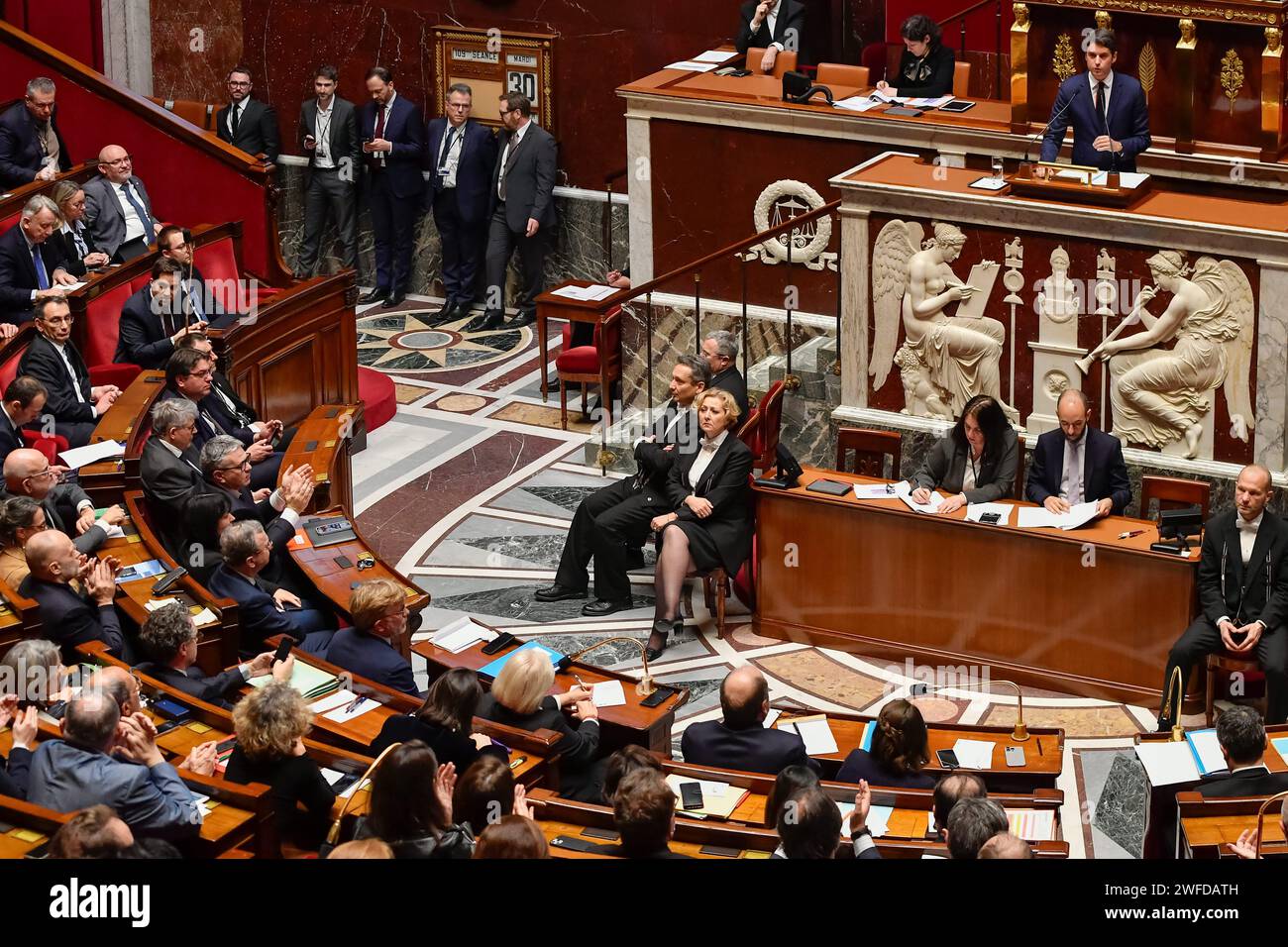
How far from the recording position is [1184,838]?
580 centimetres

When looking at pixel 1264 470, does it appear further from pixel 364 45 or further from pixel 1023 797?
pixel 364 45

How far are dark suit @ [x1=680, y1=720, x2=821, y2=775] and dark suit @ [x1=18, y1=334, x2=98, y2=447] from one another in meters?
3.88

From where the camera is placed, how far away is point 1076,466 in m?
8.53

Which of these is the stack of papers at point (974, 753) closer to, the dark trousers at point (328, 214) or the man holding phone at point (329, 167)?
the man holding phone at point (329, 167)

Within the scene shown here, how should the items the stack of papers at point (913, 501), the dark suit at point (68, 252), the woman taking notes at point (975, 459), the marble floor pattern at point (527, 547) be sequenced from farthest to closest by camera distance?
the dark suit at point (68, 252), the woman taking notes at point (975, 459), the stack of papers at point (913, 501), the marble floor pattern at point (527, 547)

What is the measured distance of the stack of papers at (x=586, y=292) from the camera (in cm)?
1192

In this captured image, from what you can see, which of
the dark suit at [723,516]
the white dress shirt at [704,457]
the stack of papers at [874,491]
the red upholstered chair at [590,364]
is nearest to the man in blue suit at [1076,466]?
the stack of papers at [874,491]

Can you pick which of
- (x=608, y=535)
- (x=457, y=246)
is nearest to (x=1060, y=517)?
(x=608, y=535)

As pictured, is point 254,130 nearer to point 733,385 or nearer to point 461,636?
point 733,385

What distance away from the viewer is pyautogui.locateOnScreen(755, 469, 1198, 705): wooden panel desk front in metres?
8.14

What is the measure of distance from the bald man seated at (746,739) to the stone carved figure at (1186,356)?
316cm

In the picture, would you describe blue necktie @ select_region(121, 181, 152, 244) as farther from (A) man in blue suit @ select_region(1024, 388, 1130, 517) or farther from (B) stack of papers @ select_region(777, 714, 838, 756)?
(B) stack of papers @ select_region(777, 714, 838, 756)

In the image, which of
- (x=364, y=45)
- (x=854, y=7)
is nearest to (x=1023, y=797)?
(x=854, y=7)

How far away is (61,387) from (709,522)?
3.19 meters
